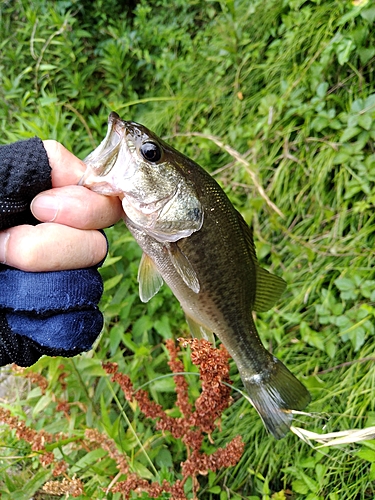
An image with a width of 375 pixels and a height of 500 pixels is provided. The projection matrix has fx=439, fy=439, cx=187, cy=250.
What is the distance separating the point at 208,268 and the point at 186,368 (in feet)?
2.66

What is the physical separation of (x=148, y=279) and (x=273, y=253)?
4.05 feet

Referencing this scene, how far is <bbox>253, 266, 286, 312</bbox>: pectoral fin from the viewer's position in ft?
5.46

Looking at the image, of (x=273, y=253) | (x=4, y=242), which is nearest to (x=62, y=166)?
(x=4, y=242)

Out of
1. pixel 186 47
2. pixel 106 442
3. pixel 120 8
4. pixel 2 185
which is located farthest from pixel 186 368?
pixel 120 8

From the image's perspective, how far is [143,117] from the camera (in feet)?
13.4

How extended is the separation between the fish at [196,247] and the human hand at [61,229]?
66 millimetres

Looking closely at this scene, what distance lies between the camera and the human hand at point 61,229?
45.1 inches

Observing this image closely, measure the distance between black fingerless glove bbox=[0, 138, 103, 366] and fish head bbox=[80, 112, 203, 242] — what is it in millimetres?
181

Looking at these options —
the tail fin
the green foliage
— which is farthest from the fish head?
the green foliage

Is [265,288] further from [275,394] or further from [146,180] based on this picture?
[146,180]

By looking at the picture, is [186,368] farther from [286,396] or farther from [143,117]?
[143,117]

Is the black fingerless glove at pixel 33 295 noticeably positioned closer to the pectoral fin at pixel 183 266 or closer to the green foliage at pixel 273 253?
the pectoral fin at pixel 183 266

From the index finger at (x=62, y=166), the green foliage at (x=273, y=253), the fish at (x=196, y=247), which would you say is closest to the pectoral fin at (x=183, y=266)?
the fish at (x=196, y=247)

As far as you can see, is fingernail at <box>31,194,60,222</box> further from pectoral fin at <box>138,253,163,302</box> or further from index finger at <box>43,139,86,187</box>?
pectoral fin at <box>138,253,163,302</box>
